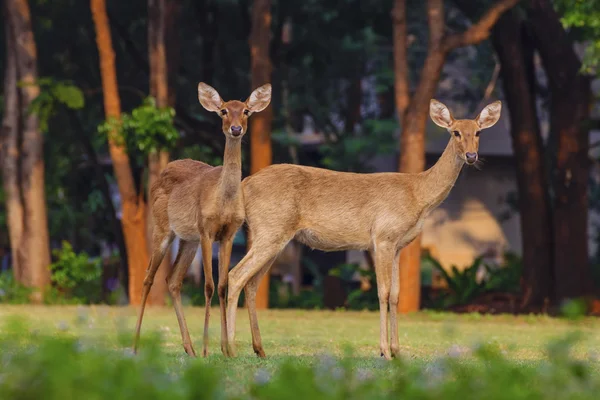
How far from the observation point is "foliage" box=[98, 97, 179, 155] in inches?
915

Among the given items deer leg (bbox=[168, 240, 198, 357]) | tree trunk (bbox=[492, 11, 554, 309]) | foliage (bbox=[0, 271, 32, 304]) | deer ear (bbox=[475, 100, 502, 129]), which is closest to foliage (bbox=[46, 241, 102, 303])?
foliage (bbox=[0, 271, 32, 304])

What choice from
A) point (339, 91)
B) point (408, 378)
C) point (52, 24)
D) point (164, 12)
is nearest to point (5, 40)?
point (52, 24)

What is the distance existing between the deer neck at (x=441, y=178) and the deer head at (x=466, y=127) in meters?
0.14

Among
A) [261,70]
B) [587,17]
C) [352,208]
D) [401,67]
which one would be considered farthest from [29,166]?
[352,208]

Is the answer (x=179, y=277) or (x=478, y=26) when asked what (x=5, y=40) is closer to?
(x=478, y=26)

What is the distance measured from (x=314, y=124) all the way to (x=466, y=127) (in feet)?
62.7

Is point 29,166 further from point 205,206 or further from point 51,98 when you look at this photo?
→ point 205,206

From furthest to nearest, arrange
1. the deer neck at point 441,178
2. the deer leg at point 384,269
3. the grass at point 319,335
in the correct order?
the deer neck at point 441,178
the deer leg at point 384,269
the grass at point 319,335

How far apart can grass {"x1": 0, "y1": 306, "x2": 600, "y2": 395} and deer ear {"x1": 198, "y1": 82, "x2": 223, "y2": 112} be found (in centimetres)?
205

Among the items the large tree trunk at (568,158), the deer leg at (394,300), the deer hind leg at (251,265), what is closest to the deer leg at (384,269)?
the deer leg at (394,300)

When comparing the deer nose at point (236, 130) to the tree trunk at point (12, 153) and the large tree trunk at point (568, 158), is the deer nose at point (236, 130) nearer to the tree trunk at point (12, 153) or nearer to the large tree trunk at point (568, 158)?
the large tree trunk at point (568, 158)

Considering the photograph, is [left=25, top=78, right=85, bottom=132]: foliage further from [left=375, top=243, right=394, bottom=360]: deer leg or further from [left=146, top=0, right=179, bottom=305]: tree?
[left=375, top=243, right=394, bottom=360]: deer leg

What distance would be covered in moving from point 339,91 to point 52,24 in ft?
23.5

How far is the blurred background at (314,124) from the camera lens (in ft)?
77.8
